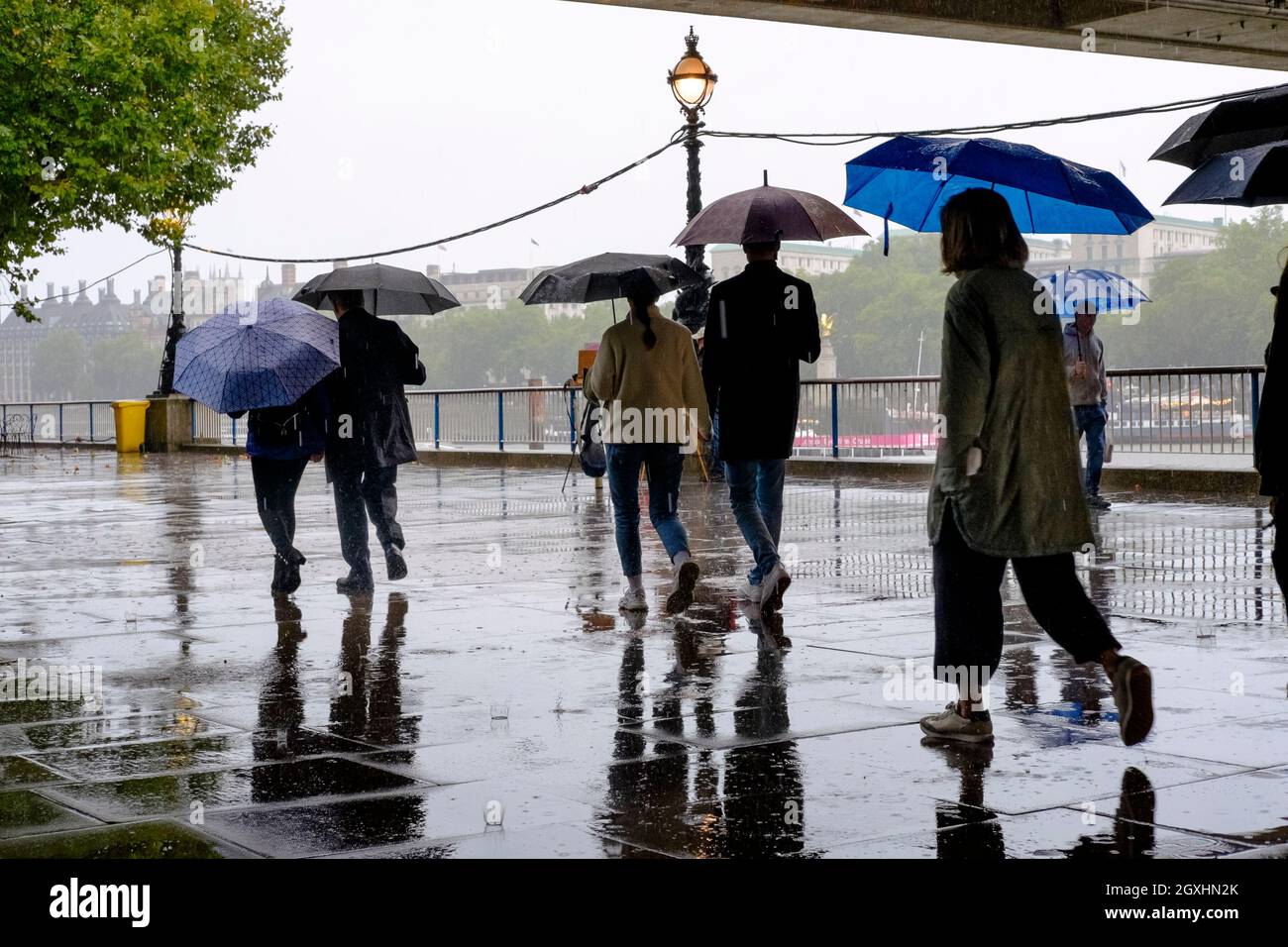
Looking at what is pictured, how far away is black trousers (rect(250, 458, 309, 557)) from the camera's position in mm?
10016

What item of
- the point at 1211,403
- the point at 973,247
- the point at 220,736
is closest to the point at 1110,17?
the point at 1211,403

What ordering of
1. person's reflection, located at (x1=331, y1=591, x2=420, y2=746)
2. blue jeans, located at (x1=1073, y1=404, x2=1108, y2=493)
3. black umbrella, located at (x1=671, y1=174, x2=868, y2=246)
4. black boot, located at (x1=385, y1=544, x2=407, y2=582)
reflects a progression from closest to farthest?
person's reflection, located at (x1=331, y1=591, x2=420, y2=746)
black boot, located at (x1=385, y1=544, x2=407, y2=582)
black umbrella, located at (x1=671, y1=174, x2=868, y2=246)
blue jeans, located at (x1=1073, y1=404, x2=1108, y2=493)

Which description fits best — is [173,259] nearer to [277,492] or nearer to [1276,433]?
[277,492]

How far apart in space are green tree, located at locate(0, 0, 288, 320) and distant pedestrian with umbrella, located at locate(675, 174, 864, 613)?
2460 centimetres

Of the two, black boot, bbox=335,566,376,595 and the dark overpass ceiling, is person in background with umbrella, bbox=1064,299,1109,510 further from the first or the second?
black boot, bbox=335,566,376,595

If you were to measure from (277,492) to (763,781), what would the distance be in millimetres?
5596

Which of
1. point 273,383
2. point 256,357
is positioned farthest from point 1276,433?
point 256,357

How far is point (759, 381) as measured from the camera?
8.80 m

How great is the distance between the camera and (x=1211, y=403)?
19.1m

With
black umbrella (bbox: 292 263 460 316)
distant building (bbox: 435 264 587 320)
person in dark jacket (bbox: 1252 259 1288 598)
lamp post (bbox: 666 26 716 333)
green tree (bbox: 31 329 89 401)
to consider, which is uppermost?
distant building (bbox: 435 264 587 320)

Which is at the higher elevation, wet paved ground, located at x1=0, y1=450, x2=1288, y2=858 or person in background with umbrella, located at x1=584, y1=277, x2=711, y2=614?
person in background with umbrella, located at x1=584, y1=277, x2=711, y2=614

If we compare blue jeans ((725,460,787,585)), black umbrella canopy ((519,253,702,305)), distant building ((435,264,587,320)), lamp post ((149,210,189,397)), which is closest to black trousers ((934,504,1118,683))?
blue jeans ((725,460,787,585))
